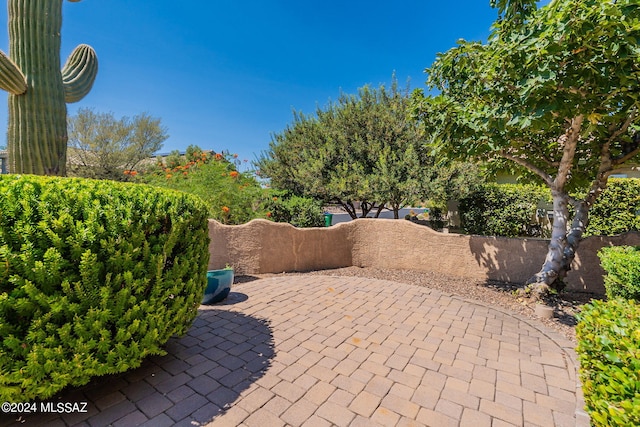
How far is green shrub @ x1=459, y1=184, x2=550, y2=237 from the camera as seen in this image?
24.1 feet

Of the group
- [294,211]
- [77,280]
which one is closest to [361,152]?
[294,211]

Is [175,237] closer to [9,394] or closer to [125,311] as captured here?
[125,311]

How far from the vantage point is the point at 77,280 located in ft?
6.27

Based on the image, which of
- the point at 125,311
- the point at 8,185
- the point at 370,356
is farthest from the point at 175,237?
the point at 370,356

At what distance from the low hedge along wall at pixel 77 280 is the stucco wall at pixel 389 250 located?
3.50 m

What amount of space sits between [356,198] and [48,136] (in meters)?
6.94

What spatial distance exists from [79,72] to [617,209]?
41.7 feet

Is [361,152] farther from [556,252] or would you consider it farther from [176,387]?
[176,387]

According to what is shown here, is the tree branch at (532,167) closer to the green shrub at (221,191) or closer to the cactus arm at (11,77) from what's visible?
the green shrub at (221,191)

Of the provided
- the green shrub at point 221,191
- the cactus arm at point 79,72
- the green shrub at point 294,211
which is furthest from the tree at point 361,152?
the cactus arm at point 79,72

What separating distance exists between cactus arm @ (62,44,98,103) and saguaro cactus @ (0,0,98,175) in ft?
1.23

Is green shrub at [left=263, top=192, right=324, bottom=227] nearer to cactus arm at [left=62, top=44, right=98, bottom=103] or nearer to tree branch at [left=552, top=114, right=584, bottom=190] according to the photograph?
cactus arm at [left=62, top=44, right=98, bottom=103]

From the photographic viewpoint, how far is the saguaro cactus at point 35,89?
4820 millimetres

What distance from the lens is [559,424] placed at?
2117 mm
